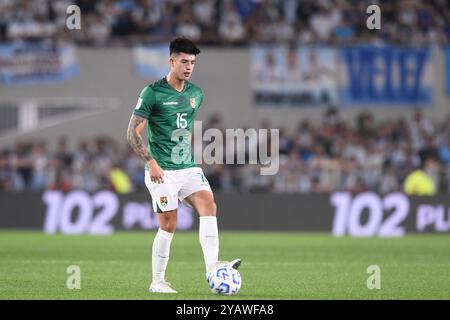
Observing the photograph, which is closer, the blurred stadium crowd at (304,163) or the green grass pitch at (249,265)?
the green grass pitch at (249,265)

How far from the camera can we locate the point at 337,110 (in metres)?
29.4

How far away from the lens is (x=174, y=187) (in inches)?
461

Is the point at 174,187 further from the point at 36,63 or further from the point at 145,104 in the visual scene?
the point at 36,63

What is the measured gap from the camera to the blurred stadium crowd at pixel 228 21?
29062mm

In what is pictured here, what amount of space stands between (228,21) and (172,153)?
18.1 m

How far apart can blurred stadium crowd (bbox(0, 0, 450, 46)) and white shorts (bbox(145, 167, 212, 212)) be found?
1741 centimetres

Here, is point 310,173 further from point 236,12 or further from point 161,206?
point 161,206

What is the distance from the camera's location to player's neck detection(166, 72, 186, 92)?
1181 cm

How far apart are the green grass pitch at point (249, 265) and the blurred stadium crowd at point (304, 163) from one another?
1.57 m

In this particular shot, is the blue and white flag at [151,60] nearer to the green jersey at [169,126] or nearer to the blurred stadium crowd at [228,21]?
the blurred stadium crowd at [228,21]
